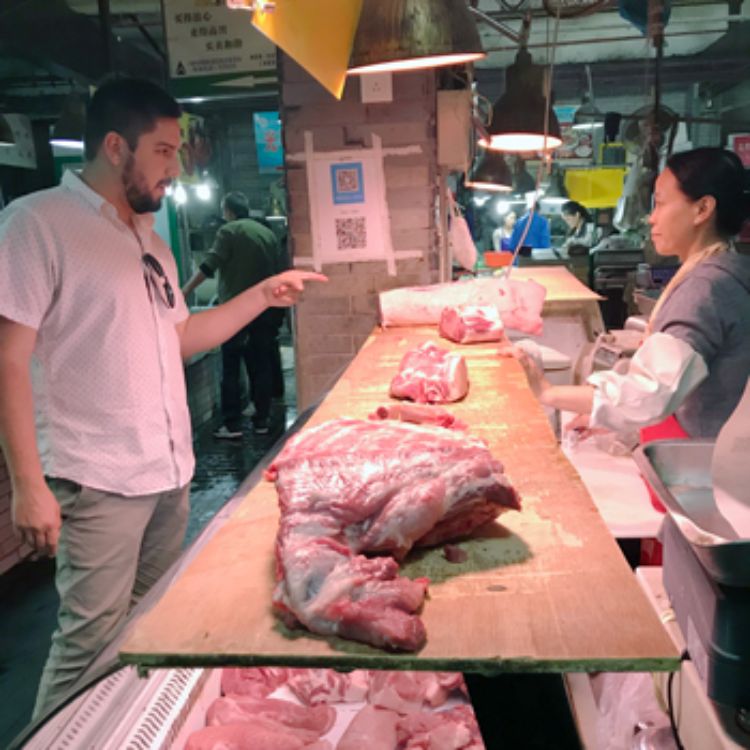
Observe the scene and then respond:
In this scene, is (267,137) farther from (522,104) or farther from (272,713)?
(272,713)

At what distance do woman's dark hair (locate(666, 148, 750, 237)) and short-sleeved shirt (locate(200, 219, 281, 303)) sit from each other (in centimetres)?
659

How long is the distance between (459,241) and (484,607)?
5445 mm

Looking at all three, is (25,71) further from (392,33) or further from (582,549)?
(582,549)

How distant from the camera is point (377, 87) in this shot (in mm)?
5016

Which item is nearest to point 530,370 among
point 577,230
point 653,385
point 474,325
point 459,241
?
point 474,325

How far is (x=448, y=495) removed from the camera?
61.8 inches

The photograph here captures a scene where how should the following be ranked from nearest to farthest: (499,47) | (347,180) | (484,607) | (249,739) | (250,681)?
(484,607) → (249,739) → (250,681) → (347,180) → (499,47)

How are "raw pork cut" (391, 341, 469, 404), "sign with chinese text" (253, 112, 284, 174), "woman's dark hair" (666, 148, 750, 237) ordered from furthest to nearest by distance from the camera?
"sign with chinese text" (253, 112, 284, 174), "woman's dark hair" (666, 148, 750, 237), "raw pork cut" (391, 341, 469, 404)

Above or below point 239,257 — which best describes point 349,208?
above

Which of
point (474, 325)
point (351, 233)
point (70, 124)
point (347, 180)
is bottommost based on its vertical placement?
point (474, 325)

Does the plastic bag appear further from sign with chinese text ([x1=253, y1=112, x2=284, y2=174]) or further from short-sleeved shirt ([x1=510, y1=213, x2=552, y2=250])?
sign with chinese text ([x1=253, y1=112, x2=284, y2=174])

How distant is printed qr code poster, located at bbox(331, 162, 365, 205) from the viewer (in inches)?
204

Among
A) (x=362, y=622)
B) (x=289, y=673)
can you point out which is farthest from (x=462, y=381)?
(x=362, y=622)

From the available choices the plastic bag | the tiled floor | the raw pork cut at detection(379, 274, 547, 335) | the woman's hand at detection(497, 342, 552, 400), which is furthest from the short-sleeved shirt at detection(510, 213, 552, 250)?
the woman's hand at detection(497, 342, 552, 400)
